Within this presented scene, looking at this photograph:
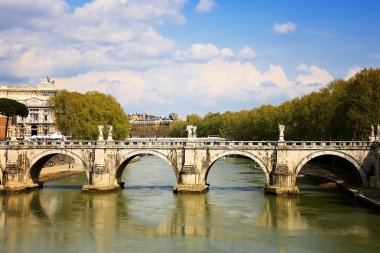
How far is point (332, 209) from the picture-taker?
45.0 meters

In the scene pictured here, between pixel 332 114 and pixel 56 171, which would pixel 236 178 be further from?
pixel 56 171

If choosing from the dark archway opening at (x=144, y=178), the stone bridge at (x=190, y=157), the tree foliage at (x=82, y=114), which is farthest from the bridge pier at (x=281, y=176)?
the tree foliage at (x=82, y=114)

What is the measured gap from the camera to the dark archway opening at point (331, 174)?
57906mm

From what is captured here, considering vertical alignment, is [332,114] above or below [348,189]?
above

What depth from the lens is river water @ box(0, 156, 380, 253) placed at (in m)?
33.6

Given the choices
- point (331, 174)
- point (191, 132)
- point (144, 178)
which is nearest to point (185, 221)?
point (191, 132)

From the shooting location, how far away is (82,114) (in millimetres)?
83312

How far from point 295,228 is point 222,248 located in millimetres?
7993

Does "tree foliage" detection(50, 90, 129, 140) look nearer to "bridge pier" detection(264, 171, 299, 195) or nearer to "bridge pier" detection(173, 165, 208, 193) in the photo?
"bridge pier" detection(173, 165, 208, 193)

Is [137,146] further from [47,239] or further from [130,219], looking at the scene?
[47,239]

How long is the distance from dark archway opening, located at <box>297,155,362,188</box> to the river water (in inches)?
109

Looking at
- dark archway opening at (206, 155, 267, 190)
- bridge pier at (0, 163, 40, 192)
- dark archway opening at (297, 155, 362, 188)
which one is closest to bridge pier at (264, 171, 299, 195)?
dark archway opening at (206, 155, 267, 190)

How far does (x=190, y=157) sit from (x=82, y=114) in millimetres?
33879

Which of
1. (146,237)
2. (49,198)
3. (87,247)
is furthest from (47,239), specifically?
(49,198)
